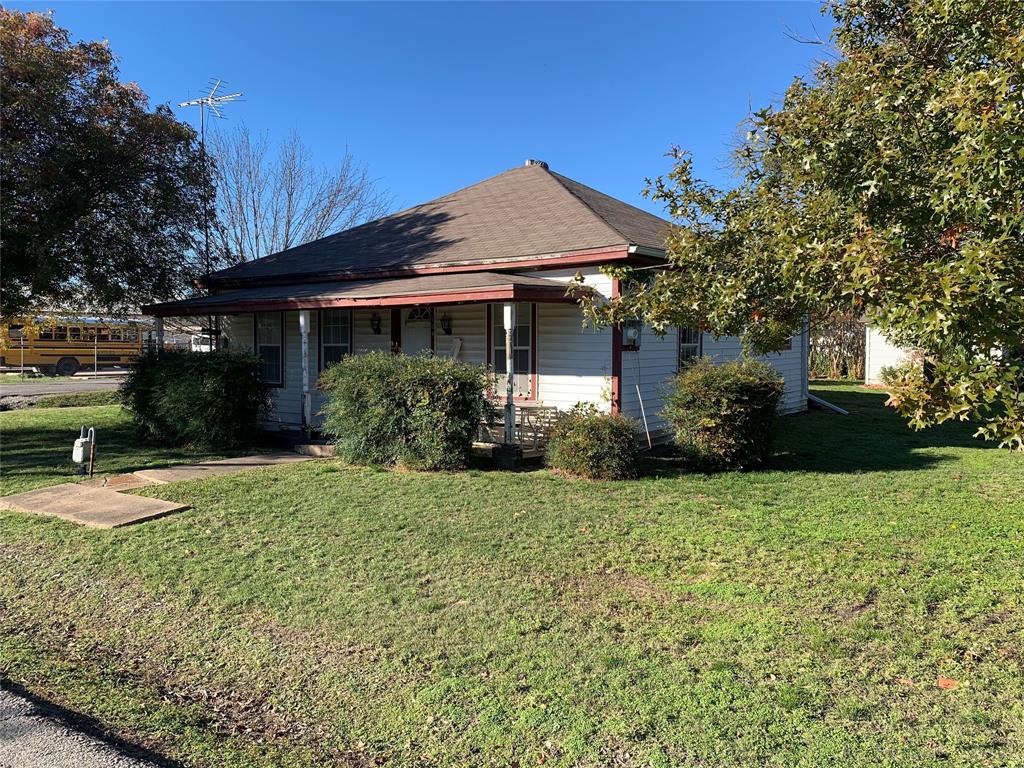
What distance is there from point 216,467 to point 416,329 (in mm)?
4450

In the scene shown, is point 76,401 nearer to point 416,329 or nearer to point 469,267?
point 416,329

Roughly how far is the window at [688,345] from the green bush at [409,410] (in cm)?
465

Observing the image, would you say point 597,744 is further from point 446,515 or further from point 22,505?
point 22,505

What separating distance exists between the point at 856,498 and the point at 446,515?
465 cm

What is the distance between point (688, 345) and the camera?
13.0 meters

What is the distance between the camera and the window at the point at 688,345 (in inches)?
503

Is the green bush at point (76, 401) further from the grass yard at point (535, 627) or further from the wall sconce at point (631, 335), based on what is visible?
the wall sconce at point (631, 335)

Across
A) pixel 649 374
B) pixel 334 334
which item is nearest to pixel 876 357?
pixel 649 374

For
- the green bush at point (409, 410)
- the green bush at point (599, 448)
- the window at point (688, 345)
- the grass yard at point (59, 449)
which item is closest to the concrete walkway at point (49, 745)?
the grass yard at point (59, 449)

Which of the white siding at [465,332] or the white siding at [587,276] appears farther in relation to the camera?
the white siding at [465,332]

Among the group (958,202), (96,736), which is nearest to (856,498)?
(958,202)

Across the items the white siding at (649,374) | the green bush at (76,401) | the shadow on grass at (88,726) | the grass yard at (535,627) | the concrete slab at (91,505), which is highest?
the white siding at (649,374)

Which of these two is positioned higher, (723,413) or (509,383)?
(509,383)

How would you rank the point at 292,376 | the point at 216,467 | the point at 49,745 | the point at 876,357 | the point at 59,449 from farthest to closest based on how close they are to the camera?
the point at 876,357, the point at 292,376, the point at 59,449, the point at 216,467, the point at 49,745
